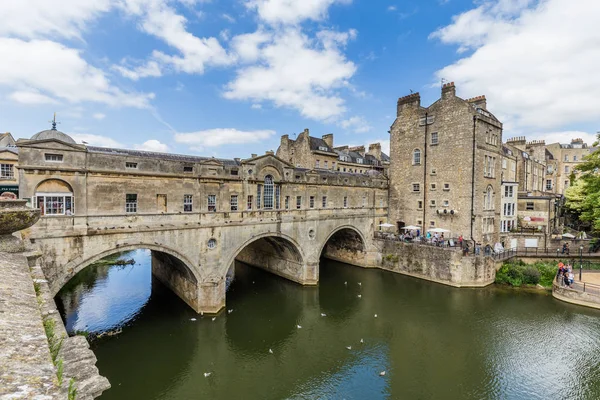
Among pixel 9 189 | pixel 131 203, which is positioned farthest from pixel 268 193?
pixel 9 189

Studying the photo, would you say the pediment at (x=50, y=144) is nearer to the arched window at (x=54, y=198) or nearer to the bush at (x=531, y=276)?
the arched window at (x=54, y=198)

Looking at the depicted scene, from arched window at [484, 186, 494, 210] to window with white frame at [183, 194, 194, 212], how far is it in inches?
1046

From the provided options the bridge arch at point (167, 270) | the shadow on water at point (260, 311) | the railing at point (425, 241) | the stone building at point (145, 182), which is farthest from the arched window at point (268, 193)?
the railing at point (425, 241)

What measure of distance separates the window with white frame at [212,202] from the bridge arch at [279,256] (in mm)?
3202

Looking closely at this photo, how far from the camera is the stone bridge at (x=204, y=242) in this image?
15.0 m

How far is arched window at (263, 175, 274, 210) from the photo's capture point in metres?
23.9

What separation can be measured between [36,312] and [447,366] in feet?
53.8

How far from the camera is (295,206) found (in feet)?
84.7

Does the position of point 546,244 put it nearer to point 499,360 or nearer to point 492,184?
point 492,184

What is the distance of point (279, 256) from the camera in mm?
28359

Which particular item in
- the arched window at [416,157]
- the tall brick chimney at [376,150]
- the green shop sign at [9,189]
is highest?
the tall brick chimney at [376,150]

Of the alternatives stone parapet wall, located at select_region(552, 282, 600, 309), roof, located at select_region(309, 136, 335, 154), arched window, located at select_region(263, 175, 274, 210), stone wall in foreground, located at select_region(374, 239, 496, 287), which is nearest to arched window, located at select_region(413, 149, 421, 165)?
stone wall in foreground, located at select_region(374, 239, 496, 287)

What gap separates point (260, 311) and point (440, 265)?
51.2 feet

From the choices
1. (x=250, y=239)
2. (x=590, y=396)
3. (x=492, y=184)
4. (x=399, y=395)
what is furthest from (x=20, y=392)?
(x=492, y=184)
